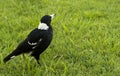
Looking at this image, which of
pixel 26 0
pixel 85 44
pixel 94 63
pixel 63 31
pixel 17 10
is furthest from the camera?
pixel 26 0

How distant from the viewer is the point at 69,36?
4.45 m

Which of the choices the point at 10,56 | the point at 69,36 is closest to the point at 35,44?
the point at 10,56

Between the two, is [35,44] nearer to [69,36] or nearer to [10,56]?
[10,56]

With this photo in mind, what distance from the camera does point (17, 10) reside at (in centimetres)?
Answer: 522

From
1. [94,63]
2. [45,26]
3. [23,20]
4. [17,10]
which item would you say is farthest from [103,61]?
[17,10]

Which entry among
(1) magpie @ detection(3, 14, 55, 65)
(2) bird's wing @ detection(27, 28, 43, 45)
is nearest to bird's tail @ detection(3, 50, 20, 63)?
(1) magpie @ detection(3, 14, 55, 65)

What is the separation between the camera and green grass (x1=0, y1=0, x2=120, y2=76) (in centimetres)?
369

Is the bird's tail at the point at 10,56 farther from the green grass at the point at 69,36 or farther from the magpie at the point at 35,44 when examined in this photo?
the green grass at the point at 69,36

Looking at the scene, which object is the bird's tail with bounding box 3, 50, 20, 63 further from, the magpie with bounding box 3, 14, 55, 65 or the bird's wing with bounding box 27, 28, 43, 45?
the bird's wing with bounding box 27, 28, 43, 45

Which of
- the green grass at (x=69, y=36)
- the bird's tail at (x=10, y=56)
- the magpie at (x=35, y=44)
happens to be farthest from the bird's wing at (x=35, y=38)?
the green grass at (x=69, y=36)

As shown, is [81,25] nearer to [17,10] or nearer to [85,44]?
[85,44]

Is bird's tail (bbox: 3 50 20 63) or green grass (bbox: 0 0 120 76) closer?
bird's tail (bbox: 3 50 20 63)

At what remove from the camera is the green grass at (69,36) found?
3.69 meters

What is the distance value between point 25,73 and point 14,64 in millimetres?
214
